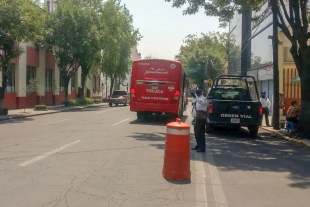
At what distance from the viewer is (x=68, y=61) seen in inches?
1699

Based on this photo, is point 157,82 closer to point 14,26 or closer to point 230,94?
point 230,94

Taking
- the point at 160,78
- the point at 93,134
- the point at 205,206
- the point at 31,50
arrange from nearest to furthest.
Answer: the point at 205,206, the point at 93,134, the point at 160,78, the point at 31,50

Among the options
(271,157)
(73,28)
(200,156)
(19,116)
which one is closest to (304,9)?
(271,157)

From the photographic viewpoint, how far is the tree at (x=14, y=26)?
27.0 meters

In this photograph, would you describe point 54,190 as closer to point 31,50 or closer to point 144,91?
point 144,91

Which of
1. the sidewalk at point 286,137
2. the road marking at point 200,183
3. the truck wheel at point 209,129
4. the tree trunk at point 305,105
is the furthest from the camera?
the truck wheel at point 209,129

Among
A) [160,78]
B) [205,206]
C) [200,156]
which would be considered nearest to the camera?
[205,206]

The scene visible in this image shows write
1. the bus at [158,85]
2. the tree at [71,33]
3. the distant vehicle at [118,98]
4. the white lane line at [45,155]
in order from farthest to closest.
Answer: the distant vehicle at [118,98]
the tree at [71,33]
the bus at [158,85]
the white lane line at [45,155]

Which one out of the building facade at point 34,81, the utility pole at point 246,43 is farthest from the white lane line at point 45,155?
the utility pole at point 246,43

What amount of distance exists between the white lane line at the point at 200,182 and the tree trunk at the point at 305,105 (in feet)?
20.6

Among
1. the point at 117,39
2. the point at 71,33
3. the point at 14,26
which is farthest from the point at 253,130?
the point at 117,39

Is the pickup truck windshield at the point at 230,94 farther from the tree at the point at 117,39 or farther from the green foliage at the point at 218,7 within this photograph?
the tree at the point at 117,39

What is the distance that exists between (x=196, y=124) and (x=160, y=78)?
36.5 feet

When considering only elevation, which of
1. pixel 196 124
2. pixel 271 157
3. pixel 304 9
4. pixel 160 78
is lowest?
pixel 271 157
